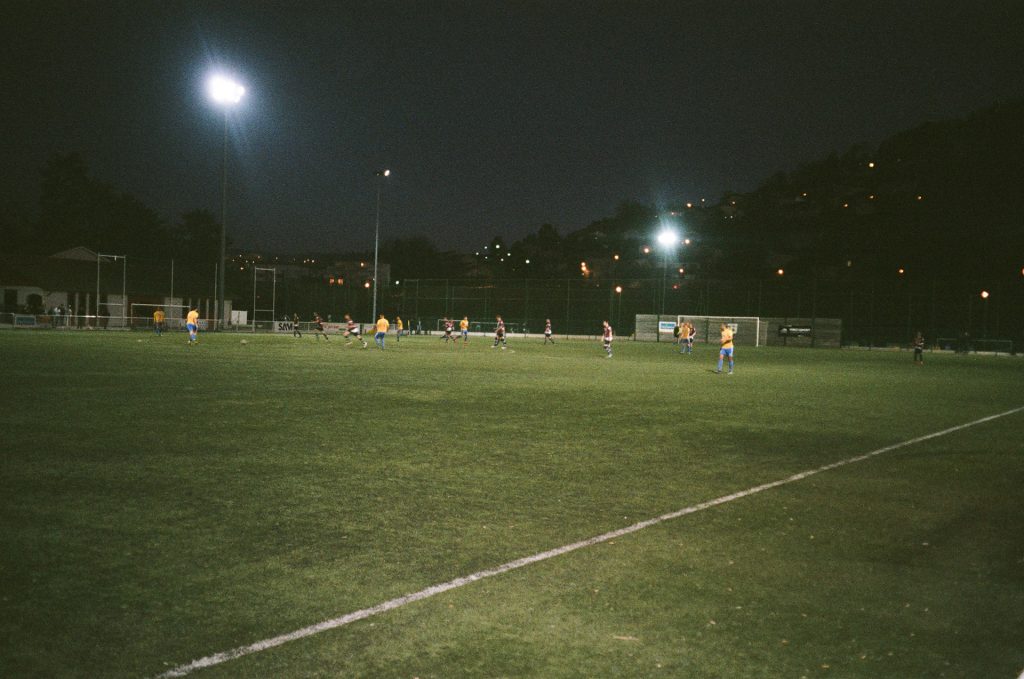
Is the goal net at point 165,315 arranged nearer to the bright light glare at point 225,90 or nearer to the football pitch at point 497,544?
the bright light glare at point 225,90

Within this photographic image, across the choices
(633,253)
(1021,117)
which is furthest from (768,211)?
(1021,117)

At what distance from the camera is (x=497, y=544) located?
6.57 meters

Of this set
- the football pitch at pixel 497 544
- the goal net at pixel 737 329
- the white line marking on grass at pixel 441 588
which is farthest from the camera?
the goal net at pixel 737 329

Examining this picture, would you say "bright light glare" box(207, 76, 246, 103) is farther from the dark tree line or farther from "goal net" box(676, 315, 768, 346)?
the dark tree line

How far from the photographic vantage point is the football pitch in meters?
4.54

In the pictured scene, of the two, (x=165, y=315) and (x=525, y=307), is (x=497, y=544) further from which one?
(x=525, y=307)

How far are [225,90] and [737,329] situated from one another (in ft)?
137

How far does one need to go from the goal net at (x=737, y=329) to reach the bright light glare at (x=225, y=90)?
36245mm

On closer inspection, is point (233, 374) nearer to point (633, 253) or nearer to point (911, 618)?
point (911, 618)

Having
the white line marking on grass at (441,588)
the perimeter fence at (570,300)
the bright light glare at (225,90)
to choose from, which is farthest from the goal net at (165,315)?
the white line marking on grass at (441,588)

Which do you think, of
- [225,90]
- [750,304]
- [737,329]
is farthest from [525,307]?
[225,90]

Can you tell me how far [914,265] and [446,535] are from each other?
8227 centimetres

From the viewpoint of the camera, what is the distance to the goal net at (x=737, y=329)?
63.0 meters

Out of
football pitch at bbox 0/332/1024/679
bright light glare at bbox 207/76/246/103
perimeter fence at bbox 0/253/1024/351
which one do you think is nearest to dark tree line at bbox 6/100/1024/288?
perimeter fence at bbox 0/253/1024/351
